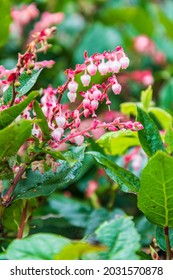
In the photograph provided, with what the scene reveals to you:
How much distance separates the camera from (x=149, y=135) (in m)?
1.02

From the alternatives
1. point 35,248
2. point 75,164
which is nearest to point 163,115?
point 75,164

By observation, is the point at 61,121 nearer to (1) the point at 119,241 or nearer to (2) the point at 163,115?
(1) the point at 119,241

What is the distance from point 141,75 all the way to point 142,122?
82cm

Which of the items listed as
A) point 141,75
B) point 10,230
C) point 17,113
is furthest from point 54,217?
point 141,75

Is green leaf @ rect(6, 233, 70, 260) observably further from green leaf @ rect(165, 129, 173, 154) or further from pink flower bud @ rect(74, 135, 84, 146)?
green leaf @ rect(165, 129, 173, 154)

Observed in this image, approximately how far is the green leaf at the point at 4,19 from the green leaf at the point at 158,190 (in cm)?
66

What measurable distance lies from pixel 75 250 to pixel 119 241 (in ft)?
0.33

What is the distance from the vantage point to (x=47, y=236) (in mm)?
785

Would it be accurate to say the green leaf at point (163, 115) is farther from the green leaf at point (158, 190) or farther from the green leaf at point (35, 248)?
the green leaf at point (35, 248)

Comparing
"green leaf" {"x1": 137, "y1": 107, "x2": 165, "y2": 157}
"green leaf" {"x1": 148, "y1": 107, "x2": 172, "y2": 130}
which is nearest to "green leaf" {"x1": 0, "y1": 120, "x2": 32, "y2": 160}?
"green leaf" {"x1": 137, "y1": 107, "x2": 165, "y2": 157}

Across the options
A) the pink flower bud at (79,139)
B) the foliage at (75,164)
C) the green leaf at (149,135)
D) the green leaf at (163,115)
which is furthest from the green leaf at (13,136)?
the green leaf at (163,115)

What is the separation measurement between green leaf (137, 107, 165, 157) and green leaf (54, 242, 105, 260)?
12.5 inches

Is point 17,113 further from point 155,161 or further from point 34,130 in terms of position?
point 155,161

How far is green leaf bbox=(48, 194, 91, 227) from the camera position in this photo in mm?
1450
